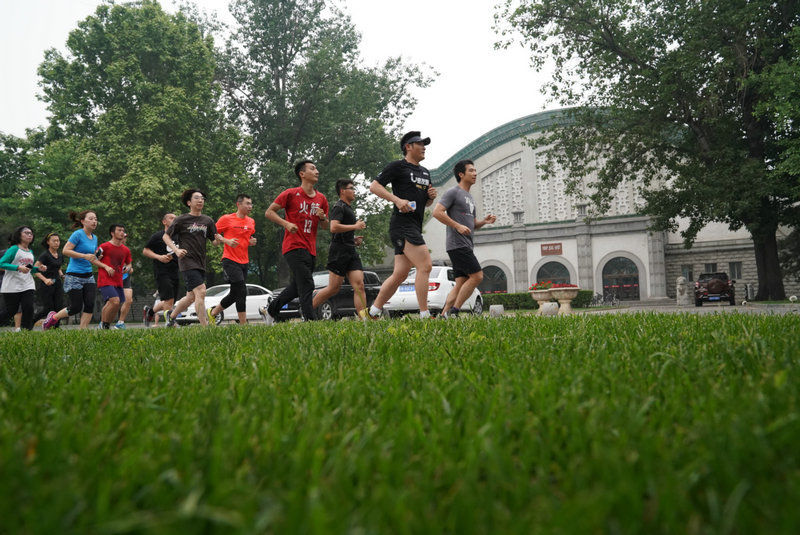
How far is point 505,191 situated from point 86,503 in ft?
138

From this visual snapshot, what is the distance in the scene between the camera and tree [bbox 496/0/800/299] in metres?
19.7

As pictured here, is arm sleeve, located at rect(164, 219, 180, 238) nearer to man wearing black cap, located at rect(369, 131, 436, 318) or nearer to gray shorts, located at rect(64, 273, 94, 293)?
gray shorts, located at rect(64, 273, 94, 293)

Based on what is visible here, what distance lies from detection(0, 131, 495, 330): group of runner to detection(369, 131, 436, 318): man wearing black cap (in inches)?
0.5

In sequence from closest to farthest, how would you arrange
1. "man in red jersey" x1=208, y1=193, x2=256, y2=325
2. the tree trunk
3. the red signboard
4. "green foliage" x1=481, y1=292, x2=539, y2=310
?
"man in red jersey" x1=208, y1=193, x2=256, y2=325, the tree trunk, "green foliage" x1=481, y1=292, x2=539, y2=310, the red signboard

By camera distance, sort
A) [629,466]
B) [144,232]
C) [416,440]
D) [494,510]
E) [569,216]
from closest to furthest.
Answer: [494,510]
[629,466]
[416,440]
[144,232]
[569,216]

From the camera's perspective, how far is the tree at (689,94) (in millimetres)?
19688

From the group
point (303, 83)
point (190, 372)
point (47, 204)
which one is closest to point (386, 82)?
point (303, 83)

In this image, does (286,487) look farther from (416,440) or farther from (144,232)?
(144,232)

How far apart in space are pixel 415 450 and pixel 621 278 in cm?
3877

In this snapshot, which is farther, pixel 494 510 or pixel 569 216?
pixel 569 216

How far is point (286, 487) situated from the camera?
3.32 feet

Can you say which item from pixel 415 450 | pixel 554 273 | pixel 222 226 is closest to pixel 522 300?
pixel 554 273

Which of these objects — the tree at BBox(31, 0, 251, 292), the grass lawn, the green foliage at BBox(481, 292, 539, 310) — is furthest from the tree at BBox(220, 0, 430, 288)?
the grass lawn

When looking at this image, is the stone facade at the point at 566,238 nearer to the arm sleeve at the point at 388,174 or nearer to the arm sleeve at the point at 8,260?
the arm sleeve at the point at 388,174
